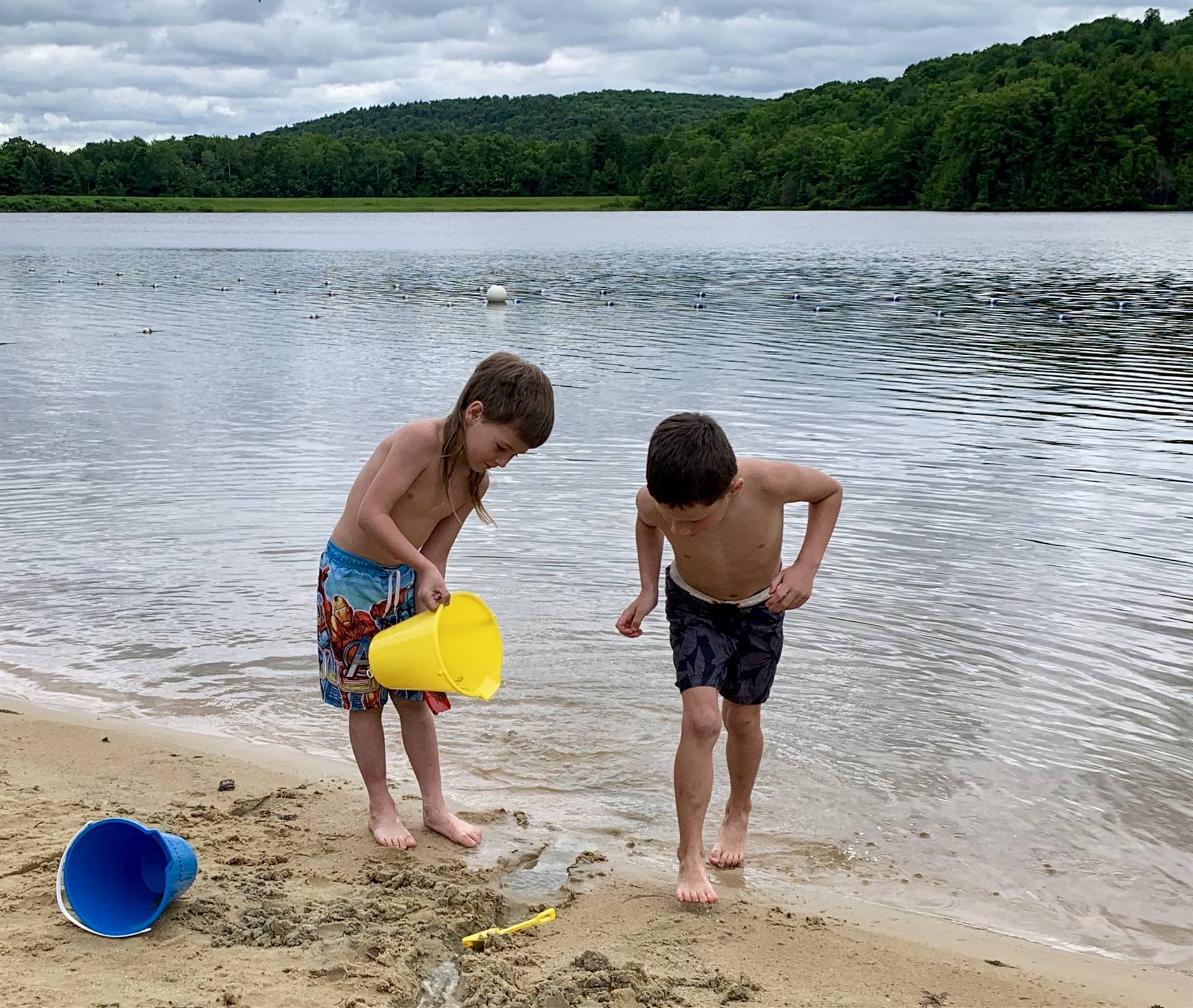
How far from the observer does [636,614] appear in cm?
365

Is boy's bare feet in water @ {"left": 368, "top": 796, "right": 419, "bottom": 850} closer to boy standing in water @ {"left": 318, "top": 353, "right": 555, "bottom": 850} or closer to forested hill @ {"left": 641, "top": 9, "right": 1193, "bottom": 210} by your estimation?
boy standing in water @ {"left": 318, "top": 353, "right": 555, "bottom": 850}

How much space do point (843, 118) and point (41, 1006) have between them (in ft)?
432

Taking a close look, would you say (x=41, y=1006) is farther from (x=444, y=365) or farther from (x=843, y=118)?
(x=843, y=118)

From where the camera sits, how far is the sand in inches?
113

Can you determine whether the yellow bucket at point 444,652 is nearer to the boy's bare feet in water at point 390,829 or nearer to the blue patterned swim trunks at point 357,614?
the blue patterned swim trunks at point 357,614

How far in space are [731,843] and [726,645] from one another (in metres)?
0.71

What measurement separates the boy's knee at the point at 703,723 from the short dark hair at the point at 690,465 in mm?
598

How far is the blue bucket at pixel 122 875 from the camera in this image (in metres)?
3.07

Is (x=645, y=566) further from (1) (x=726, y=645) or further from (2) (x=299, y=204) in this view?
(2) (x=299, y=204)

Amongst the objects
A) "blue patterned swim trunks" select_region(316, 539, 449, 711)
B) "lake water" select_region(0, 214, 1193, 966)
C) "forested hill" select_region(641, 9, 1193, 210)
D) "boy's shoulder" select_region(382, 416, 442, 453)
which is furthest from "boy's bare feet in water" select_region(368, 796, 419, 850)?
"forested hill" select_region(641, 9, 1193, 210)

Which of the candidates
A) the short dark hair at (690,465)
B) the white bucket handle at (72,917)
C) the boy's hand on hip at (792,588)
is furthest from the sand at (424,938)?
the short dark hair at (690,465)

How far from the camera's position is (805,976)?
3.12 metres

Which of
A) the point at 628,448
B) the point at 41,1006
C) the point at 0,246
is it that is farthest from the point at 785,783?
the point at 0,246

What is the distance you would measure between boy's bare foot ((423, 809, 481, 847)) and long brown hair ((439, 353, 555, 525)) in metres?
1.14
